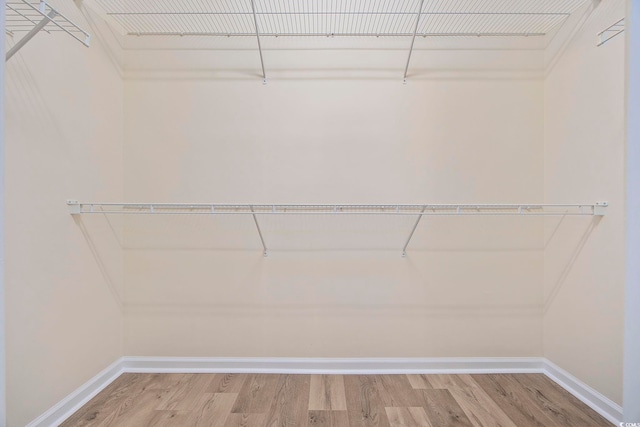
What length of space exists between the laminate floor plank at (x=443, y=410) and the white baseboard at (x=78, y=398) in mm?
1750

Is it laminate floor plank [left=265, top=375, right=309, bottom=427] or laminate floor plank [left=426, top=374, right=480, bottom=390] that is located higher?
laminate floor plank [left=265, top=375, right=309, bottom=427]

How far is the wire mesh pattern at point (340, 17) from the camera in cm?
188

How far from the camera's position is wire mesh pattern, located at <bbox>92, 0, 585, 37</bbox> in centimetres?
188

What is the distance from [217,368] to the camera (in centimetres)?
207

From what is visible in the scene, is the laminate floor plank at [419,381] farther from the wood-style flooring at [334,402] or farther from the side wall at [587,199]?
the side wall at [587,199]

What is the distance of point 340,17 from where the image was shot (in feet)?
6.44

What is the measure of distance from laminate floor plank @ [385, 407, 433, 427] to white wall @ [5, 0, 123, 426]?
1590mm

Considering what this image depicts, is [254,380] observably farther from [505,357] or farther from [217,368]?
[505,357]

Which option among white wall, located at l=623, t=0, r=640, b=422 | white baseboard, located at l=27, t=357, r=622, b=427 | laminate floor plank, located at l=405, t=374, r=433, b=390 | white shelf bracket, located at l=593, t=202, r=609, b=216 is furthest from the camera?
white baseboard, located at l=27, t=357, r=622, b=427

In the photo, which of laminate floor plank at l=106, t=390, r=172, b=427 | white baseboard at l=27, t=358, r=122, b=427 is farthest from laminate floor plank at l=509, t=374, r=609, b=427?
white baseboard at l=27, t=358, r=122, b=427

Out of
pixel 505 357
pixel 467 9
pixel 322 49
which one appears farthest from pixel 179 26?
pixel 505 357

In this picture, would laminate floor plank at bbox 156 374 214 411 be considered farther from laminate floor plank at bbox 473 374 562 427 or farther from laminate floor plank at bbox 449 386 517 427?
laminate floor plank at bbox 473 374 562 427

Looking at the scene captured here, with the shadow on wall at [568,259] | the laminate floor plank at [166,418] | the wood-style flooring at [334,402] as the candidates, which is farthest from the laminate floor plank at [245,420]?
the shadow on wall at [568,259]

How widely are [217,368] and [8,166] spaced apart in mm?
1482
